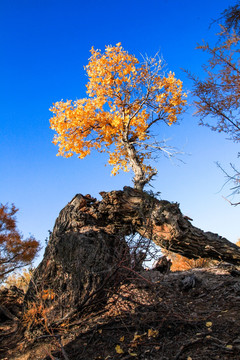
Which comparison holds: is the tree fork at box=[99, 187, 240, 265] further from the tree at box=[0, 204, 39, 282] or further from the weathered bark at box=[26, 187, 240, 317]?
the tree at box=[0, 204, 39, 282]

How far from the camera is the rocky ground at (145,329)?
3146mm

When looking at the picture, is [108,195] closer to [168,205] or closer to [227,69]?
[168,205]

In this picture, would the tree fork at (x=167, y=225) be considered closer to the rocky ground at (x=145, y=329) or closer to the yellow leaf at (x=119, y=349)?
the rocky ground at (x=145, y=329)

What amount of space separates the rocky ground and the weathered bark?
39 centimetres

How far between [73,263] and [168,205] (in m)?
2.51

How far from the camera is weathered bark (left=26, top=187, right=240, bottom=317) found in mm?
4801

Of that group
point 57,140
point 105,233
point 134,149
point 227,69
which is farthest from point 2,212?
point 227,69

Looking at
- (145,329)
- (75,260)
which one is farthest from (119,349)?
(75,260)

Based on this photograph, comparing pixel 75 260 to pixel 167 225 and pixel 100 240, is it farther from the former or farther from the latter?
pixel 167 225

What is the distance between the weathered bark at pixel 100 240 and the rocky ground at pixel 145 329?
39 centimetres

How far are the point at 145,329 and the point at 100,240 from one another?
2.15m

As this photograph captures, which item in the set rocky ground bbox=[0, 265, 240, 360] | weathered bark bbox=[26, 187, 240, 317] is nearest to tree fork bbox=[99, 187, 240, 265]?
weathered bark bbox=[26, 187, 240, 317]

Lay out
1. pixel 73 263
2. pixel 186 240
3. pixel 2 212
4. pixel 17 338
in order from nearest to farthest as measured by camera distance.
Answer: pixel 17 338 < pixel 73 263 < pixel 186 240 < pixel 2 212

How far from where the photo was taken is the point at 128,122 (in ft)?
29.3
